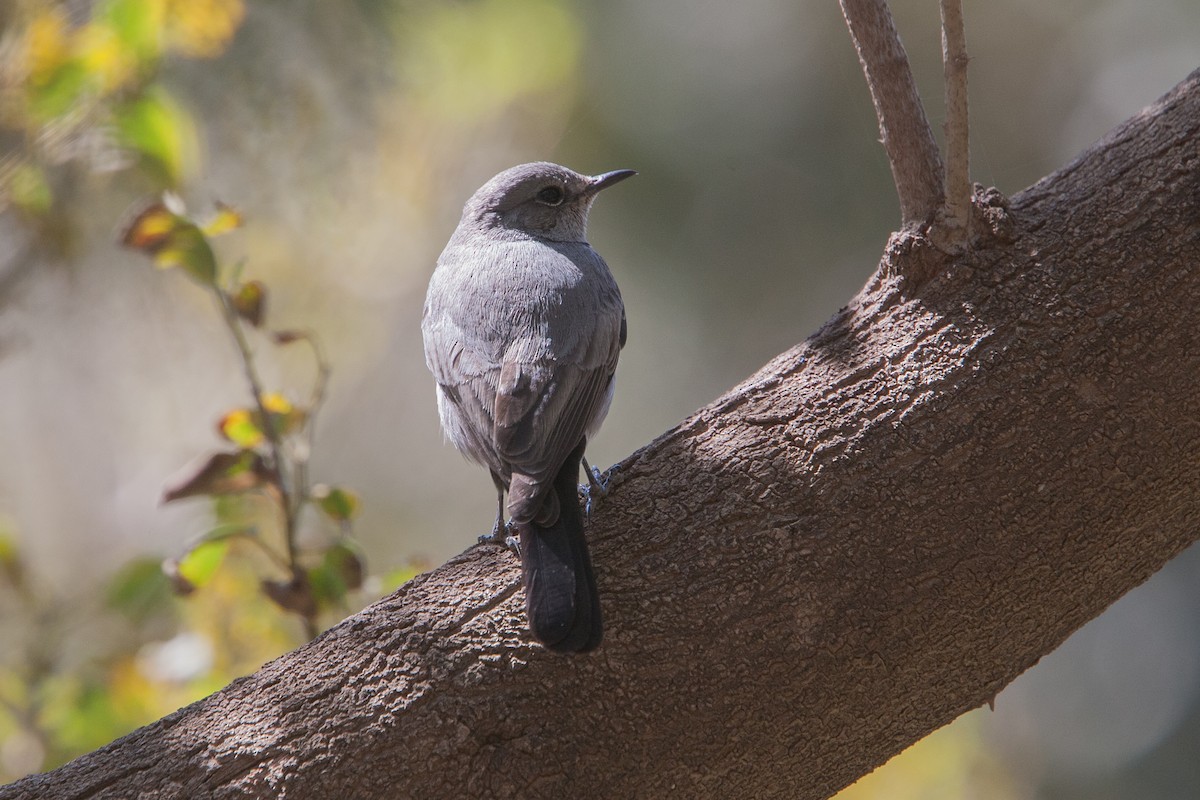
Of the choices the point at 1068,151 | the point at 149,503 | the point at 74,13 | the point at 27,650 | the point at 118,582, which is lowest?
the point at 118,582

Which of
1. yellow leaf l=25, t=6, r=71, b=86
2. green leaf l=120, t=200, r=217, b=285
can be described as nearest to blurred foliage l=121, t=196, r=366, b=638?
green leaf l=120, t=200, r=217, b=285

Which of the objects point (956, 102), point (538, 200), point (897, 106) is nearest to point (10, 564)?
point (538, 200)

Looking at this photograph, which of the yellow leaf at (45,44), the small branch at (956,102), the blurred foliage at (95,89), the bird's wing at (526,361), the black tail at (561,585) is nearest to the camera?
the black tail at (561,585)

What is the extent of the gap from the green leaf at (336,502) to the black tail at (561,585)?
1.22m

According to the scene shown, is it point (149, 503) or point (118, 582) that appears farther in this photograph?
point (149, 503)

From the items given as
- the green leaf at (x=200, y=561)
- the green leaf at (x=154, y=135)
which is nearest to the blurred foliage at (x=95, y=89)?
the green leaf at (x=154, y=135)

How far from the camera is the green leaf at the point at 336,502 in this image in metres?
3.36

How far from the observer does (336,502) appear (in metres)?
3.37

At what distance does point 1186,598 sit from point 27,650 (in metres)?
7.73

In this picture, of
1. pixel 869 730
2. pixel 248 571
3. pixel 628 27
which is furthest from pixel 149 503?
pixel 869 730

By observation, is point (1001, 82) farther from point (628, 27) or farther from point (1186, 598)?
point (1186, 598)

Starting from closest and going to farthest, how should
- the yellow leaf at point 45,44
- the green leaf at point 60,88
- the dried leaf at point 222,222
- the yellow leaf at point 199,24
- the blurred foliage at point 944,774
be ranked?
the dried leaf at point 222,222
the green leaf at point 60,88
the yellow leaf at point 45,44
the yellow leaf at point 199,24
the blurred foliage at point 944,774

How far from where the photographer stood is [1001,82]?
7.78 meters

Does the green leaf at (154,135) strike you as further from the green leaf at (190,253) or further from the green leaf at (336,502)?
the green leaf at (336,502)
